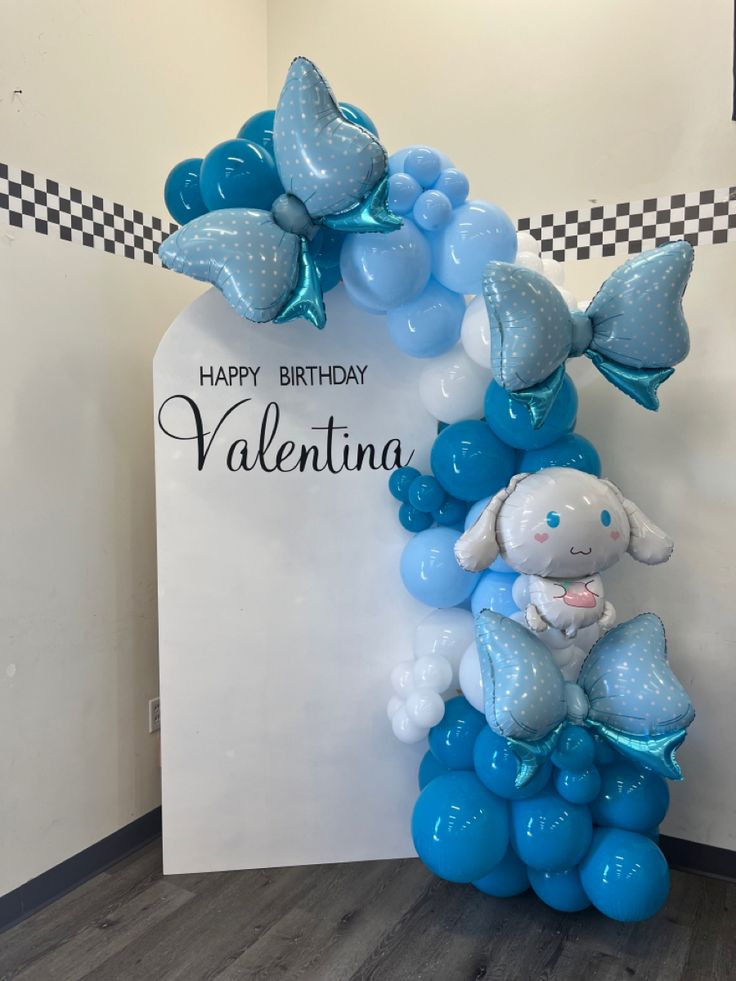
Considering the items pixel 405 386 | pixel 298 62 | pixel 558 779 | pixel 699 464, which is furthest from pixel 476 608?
pixel 298 62

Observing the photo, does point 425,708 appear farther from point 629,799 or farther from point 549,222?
point 549,222

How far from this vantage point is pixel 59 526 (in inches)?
79.4

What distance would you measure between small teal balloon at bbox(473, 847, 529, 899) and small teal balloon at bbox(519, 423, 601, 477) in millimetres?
939

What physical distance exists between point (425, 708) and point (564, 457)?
0.69 metres

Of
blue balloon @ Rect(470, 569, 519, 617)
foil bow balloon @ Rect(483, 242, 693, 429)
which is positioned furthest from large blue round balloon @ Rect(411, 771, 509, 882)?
foil bow balloon @ Rect(483, 242, 693, 429)

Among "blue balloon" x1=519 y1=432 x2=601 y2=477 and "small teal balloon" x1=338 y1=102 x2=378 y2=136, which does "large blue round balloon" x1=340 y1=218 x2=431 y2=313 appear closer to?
"small teal balloon" x1=338 y1=102 x2=378 y2=136

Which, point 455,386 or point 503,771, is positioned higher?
point 455,386

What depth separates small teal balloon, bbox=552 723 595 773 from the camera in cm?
172

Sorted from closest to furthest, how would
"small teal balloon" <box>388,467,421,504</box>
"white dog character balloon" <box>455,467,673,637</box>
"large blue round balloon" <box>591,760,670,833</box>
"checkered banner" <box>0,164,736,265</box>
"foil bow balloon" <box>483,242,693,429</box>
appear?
"foil bow balloon" <box>483,242,693,429</box> < "white dog character balloon" <box>455,467,673,637</box> < "large blue round balloon" <box>591,760,670,833</box> < "checkered banner" <box>0,164,736,265</box> < "small teal balloon" <box>388,467,421,504</box>

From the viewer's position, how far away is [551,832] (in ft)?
5.70

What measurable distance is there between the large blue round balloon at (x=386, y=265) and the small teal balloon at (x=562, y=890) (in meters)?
1.39

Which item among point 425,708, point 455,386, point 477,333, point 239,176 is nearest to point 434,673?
point 425,708

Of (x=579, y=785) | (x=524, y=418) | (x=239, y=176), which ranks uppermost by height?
(x=239, y=176)

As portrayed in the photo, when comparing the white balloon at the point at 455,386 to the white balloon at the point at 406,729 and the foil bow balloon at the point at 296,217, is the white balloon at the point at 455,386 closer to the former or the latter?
the foil bow balloon at the point at 296,217
